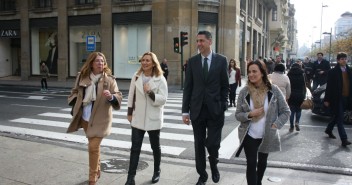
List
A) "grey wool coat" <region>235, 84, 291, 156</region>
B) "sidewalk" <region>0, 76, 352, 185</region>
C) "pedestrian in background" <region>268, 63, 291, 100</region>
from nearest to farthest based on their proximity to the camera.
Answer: "grey wool coat" <region>235, 84, 291, 156</region> → "sidewalk" <region>0, 76, 352, 185</region> → "pedestrian in background" <region>268, 63, 291, 100</region>

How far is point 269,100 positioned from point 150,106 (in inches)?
64.9

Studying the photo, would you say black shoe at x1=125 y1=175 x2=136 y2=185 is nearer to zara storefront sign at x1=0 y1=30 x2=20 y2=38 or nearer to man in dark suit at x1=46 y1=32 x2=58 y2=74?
man in dark suit at x1=46 y1=32 x2=58 y2=74

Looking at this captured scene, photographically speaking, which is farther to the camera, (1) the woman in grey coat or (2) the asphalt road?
(2) the asphalt road

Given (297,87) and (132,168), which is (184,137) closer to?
(297,87)

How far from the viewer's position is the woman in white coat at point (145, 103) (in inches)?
199

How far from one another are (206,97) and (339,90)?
406cm

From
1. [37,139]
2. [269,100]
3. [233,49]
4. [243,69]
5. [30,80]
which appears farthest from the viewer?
[243,69]

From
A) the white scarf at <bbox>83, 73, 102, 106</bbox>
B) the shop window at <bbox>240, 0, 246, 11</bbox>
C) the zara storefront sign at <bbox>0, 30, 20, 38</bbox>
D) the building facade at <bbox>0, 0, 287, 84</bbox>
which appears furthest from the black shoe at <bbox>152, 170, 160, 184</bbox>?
the zara storefront sign at <bbox>0, 30, 20, 38</bbox>

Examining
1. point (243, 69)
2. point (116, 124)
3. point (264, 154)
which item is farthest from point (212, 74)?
point (243, 69)

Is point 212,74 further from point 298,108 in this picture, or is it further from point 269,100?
point 298,108

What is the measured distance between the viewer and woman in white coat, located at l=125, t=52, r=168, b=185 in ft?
16.6

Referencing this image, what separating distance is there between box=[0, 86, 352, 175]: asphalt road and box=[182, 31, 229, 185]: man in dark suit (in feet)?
6.15

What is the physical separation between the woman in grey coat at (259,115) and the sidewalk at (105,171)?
1220 mm

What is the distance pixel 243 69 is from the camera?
32406 millimetres
